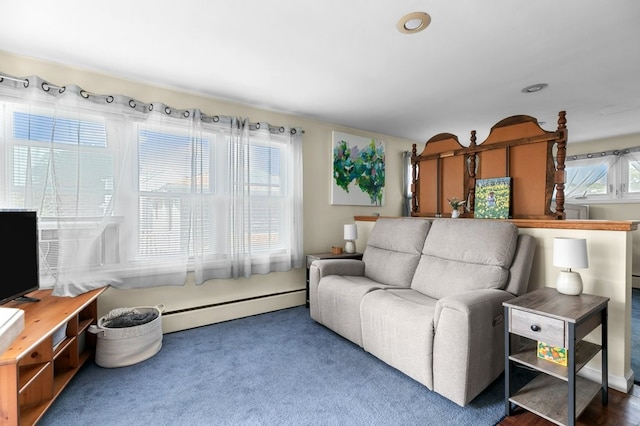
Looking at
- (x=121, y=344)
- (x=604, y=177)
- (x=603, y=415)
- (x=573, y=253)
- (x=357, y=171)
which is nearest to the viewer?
(x=603, y=415)

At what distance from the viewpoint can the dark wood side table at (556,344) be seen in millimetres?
1472

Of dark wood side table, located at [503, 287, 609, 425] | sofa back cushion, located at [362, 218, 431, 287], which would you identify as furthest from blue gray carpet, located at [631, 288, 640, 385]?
sofa back cushion, located at [362, 218, 431, 287]

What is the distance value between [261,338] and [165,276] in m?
1.05

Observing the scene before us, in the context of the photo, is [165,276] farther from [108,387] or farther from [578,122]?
[578,122]

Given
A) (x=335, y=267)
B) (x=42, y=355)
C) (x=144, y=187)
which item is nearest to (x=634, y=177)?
(x=335, y=267)

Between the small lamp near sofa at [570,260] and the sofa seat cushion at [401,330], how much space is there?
2.66ft

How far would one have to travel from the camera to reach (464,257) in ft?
7.77

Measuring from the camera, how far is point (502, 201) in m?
2.61

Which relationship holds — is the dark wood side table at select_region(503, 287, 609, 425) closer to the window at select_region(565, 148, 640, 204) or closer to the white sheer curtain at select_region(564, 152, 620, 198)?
the window at select_region(565, 148, 640, 204)

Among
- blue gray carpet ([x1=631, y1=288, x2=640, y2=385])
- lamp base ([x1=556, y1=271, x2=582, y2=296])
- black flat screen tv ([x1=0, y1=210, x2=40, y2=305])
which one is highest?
black flat screen tv ([x1=0, y1=210, x2=40, y2=305])

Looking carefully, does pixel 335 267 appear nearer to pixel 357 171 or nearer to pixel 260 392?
pixel 260 392

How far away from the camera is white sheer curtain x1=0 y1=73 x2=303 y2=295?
221 centimetres

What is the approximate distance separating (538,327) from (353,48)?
2.08 meters

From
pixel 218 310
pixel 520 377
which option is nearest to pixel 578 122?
pixel 520 377
